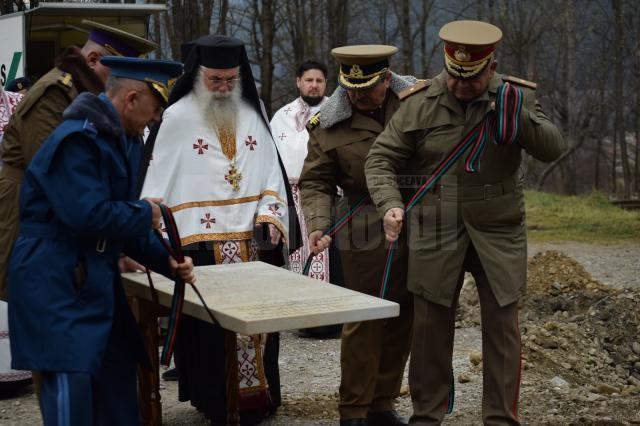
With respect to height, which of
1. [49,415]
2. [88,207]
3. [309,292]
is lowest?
[49,415]

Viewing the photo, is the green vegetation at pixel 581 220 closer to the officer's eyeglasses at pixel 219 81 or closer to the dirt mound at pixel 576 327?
the dirt mound at pixel 576 327

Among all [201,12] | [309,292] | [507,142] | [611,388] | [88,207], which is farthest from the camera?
[201,12]

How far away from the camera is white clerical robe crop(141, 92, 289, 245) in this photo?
17.4 ft

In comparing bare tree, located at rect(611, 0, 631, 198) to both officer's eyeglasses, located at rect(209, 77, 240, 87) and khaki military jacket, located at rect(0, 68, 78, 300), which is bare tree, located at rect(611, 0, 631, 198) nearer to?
officer's eyeglasses, located at rect(209, 77, 240, 87)

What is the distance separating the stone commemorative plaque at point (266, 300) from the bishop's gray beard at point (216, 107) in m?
1.02

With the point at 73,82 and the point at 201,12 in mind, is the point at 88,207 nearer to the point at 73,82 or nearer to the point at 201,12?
the point at 73,82

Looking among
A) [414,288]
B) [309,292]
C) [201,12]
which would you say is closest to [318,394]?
[414,288]

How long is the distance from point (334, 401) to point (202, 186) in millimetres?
1563

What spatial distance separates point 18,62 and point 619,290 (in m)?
5.73

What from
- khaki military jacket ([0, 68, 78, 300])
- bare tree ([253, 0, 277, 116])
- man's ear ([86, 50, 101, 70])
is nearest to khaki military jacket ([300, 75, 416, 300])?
man's ear ([86, 50, 101, 70])

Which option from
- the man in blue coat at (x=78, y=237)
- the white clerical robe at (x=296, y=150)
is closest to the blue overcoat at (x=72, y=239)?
the man in blue coat at (x=78, y=237)

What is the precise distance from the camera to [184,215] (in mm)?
5305

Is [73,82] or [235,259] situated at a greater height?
[73,82]

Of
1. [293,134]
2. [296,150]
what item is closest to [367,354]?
[296,150]
